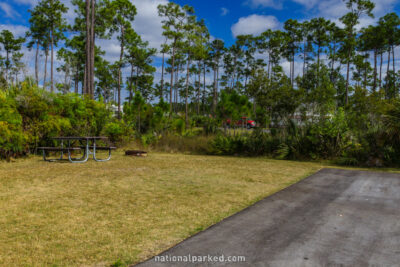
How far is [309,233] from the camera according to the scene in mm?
3184

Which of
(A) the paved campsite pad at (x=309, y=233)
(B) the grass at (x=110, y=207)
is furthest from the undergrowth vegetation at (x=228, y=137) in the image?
(A) the paved campsite pad at (x=309, y=233)

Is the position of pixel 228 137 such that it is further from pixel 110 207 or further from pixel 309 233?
Answer: pixel 309 233

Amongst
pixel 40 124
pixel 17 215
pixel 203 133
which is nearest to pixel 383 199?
pixel 17 215

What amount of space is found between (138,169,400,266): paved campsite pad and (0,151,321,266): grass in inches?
14.0

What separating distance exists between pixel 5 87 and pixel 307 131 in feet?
36.2

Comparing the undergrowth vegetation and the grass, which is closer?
the grass

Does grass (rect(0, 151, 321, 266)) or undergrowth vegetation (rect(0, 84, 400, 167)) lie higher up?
undergrowth vegetation (rect(0, 84, 400, 167))

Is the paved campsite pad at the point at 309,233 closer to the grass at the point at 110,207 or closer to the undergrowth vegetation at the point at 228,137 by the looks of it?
the grass at the point at 110,207

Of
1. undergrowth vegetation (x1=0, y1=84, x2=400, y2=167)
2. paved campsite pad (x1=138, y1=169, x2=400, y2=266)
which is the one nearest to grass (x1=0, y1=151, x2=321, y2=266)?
paved campsite pad (x1=138, y1=169, x2=400, y2=266)

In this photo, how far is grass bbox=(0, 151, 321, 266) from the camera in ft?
8.77

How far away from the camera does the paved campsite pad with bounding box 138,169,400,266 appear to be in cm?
259

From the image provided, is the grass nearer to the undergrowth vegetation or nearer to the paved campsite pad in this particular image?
the paved campsite pad

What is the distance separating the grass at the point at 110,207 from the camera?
8.77ft

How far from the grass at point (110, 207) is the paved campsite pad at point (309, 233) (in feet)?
1.17
